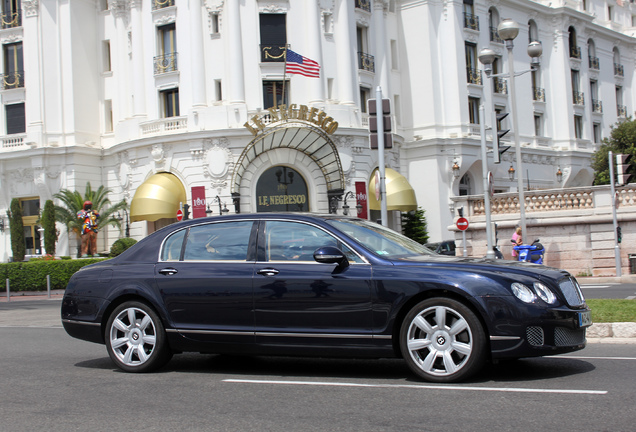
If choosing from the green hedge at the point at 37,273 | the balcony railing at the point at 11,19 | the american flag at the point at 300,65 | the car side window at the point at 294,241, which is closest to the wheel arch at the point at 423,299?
the car side window at the point at 294,241

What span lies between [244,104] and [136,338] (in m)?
28.9

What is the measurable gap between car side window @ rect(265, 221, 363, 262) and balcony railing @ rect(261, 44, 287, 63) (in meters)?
30.3

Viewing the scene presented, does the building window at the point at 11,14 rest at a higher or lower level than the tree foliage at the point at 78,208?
higher

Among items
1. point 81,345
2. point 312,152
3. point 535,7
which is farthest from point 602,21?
point 81,345

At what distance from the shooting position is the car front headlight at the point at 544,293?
6202 millimetres

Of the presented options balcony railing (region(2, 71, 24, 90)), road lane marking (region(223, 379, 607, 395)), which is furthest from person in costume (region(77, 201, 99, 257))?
road lane marking (region(223, 379, 607, 395))

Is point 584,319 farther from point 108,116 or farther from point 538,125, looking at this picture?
point 538,125

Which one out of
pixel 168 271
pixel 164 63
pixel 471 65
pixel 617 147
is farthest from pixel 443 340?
pixel 617 147

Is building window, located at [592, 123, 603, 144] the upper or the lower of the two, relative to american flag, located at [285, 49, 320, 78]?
lower

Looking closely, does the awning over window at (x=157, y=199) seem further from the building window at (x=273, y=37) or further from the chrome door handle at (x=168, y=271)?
the chrome door handle at (x=168, y=271)

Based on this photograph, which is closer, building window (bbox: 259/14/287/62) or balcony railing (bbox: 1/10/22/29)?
building window (bbox: 259/14/287/62)

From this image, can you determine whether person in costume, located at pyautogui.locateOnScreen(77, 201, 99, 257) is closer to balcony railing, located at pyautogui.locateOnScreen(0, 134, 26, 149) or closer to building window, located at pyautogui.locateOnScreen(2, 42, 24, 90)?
balcony railing, located at pyautogui.locateOnScreen(0, 134, 26, 149)

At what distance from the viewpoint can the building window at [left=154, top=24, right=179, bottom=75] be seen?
3741cm

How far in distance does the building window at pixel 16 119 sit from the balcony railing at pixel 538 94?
32301 millimetres
